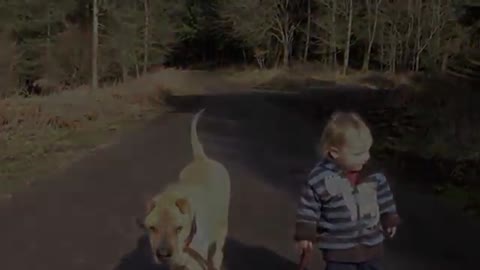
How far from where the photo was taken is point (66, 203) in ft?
30.9

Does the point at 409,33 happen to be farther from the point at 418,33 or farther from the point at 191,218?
the point at 191,218

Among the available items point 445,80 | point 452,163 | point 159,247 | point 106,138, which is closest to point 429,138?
point 452,163

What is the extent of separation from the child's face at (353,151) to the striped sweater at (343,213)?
0.09 meters

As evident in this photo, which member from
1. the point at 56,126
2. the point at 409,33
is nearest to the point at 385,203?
the point at 56,126

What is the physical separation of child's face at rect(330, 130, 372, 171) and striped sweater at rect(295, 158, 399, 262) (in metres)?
0.09

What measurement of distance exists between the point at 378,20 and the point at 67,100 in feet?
123

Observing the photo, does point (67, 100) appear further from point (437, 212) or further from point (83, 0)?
point (83, 0)

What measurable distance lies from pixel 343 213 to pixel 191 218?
1225 mm

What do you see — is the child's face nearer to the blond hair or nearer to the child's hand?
the blond hair

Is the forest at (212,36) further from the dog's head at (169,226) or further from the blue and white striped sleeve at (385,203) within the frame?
the blue and white striped sleeve at (385,203)

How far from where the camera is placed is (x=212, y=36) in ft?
241

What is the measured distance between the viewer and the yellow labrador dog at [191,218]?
4621 millimetres

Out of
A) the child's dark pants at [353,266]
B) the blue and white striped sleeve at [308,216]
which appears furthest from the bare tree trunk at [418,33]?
the blue and white striped sleeve at [308,216]

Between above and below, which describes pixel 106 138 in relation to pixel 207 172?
below
